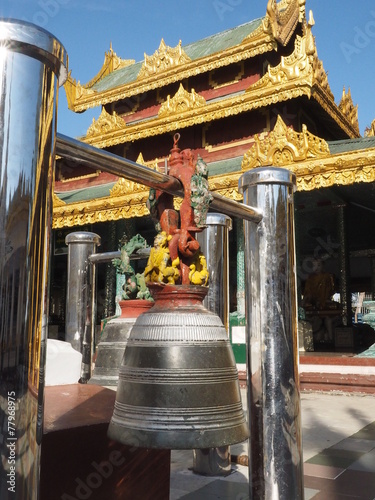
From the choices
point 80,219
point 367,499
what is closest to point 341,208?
point 80,219

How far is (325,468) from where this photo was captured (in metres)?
3.84

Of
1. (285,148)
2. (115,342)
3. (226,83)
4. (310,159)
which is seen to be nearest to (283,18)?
(226,83)

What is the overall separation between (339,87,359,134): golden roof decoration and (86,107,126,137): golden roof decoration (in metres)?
6.20

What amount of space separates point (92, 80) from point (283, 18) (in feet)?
29.2

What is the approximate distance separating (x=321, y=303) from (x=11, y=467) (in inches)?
545

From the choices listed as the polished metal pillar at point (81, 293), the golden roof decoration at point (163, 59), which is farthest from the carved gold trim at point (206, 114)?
the polished metal pillar at point (81, 293)

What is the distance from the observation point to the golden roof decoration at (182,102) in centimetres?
1270

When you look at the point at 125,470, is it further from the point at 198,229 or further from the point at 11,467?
the point at 11,467

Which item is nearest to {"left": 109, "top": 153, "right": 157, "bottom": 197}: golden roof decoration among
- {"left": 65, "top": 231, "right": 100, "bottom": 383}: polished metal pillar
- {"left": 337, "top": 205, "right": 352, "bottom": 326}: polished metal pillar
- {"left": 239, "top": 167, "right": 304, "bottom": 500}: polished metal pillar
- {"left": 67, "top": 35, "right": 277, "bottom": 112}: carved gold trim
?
{"left": 67, "top": 35, "right": 277, "bottom": 112}: carved gold trim

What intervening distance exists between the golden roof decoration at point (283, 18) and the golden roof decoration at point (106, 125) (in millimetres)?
4824

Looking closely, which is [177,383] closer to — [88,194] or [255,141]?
[255,141]

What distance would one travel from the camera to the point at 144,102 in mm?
16047

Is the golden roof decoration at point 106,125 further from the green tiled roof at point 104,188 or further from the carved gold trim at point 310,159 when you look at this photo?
the carved gold trim at point 310,159

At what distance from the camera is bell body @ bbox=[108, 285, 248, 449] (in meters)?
1.46
